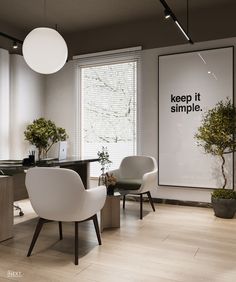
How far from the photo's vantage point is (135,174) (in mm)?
5008

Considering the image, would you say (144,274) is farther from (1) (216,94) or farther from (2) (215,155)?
(1) (216,94)

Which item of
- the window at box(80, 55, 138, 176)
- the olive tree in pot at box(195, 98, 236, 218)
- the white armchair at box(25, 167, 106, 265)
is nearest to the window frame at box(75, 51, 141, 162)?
the window at box(80, 55, 138, 176)

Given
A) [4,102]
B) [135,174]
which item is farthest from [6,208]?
[4,102]

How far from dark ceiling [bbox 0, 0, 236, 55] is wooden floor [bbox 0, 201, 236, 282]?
3226 mm

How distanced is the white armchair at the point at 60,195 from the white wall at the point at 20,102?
3.37 m

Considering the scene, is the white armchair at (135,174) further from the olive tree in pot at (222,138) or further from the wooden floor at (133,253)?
the olive tree in pot at (222,138)

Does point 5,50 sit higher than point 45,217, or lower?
higher

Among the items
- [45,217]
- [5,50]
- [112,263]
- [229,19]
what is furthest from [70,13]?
[112,263]

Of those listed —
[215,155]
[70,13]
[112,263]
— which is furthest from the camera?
[70,13]

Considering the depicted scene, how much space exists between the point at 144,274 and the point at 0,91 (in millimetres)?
4470

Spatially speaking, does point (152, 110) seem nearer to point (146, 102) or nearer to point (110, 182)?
point (146, 102)

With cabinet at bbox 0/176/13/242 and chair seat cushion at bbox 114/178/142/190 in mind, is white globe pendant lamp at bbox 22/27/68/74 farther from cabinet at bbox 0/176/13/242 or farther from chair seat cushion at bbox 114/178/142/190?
chair seat cushion at bbox 114/178/142/190

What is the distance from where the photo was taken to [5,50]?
575 centimetres

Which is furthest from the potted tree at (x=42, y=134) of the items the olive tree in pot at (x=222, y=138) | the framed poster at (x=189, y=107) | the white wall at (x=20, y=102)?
the olive tree in pot at (x=222, y=138)
